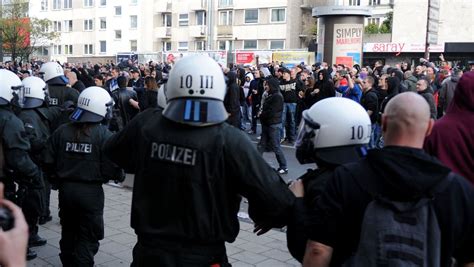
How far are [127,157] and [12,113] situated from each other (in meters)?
2.24

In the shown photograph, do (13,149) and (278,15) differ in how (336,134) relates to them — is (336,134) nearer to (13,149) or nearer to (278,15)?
(13,149)

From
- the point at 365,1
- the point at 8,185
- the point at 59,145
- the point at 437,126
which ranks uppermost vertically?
the point at 365,1

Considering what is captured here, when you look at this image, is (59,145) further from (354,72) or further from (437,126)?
(354,72)

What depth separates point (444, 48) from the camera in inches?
1471

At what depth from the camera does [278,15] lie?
1932 inches

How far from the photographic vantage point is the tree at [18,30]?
3909 centimetres

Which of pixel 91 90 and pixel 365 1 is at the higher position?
pixel 365 1

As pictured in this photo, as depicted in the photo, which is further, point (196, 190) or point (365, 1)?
point (365, 1)

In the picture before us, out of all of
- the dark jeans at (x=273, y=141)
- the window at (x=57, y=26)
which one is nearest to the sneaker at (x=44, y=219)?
the dark jeans at (x=273, y=141)

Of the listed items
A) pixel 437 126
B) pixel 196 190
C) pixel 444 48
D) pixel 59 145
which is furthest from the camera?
pixel 444 48

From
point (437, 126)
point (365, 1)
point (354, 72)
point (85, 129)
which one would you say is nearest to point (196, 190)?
point (437, 126)

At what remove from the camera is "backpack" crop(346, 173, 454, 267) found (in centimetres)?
231

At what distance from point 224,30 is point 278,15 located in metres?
5.89

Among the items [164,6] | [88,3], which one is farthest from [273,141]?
[88,3]
